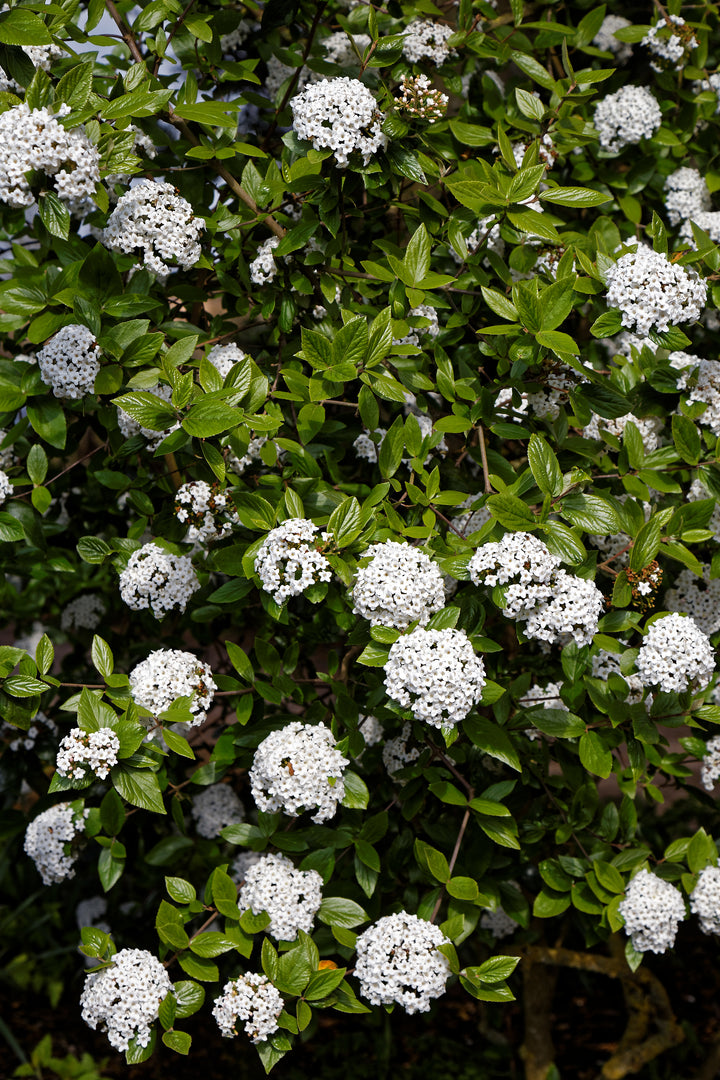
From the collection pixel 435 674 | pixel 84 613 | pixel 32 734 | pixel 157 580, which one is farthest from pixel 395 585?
pixel 84 613

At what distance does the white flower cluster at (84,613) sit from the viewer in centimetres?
374

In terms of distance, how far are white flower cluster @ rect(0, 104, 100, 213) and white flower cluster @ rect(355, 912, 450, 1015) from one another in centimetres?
185

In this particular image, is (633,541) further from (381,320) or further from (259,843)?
(259,843)

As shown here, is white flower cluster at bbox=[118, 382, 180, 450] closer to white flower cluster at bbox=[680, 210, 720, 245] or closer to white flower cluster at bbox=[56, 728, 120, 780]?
white flower cluster at bbox=[56, 728, 120, 780]

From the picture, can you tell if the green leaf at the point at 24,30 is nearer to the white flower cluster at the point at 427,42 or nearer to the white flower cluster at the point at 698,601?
the white flower cluster at the point at 427,42

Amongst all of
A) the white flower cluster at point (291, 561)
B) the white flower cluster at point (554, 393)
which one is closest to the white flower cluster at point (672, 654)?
the white flower cluster at point (554, 393)

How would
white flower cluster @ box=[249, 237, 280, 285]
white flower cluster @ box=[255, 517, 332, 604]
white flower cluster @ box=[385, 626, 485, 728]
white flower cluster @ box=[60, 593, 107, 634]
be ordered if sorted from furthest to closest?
white flower cluster @ box=[60, 593, 107, 634]
white flower cluster @ box=[249, 237, 280, 285]
white flower cluster @ box=[255, 517, 332, 604]
white flower cluster @ box=[385, 626, 485, 728]

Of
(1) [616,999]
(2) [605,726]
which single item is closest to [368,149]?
(2) [605,726]

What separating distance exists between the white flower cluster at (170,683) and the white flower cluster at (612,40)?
284 cm

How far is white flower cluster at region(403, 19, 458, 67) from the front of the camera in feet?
9.19

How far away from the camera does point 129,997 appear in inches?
83.9

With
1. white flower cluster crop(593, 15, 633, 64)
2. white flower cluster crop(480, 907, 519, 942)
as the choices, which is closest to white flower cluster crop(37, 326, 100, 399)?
white flower cluster crop(480, 907, 519, 942)

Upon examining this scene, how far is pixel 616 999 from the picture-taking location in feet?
16.0

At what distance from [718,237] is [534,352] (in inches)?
45.6
